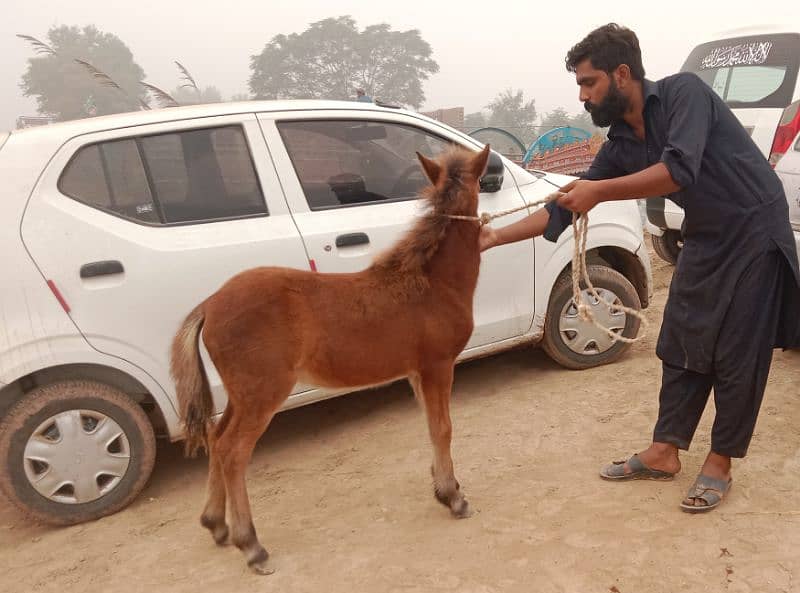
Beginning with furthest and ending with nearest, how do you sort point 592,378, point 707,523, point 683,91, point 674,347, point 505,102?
point 505,102 → point 592,378 → point 674,347 → point 707,523 → point 683,91

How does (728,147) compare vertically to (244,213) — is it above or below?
above

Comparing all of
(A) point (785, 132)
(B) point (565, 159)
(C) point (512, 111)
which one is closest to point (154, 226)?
(A) point (785, 132)

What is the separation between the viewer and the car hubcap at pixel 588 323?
Answer: 170 inches

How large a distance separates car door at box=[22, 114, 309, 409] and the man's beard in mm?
1715

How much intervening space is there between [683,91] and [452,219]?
1124mm

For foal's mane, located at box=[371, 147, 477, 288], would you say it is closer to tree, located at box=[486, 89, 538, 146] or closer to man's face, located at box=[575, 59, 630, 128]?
man's face, located at box=[575, 59, 630, 128]

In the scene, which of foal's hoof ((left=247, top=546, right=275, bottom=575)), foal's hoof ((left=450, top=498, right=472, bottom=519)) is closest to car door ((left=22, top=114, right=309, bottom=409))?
foal's hoof ((left=247, top=546, right=275, bottom=575))

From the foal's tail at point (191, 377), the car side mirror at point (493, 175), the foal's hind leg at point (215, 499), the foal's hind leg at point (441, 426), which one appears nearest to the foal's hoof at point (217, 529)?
the foal's hind leg at point (215, 499)

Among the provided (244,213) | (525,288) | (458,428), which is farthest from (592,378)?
(244,213)

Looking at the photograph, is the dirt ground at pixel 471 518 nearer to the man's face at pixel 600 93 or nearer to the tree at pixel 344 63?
the man's face at pixel 600 93

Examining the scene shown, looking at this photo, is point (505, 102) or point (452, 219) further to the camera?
point (505, 102)

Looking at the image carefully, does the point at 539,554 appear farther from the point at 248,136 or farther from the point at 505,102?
the point at 505,102

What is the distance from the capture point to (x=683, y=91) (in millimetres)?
2402

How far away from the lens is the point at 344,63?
44.1 meters
